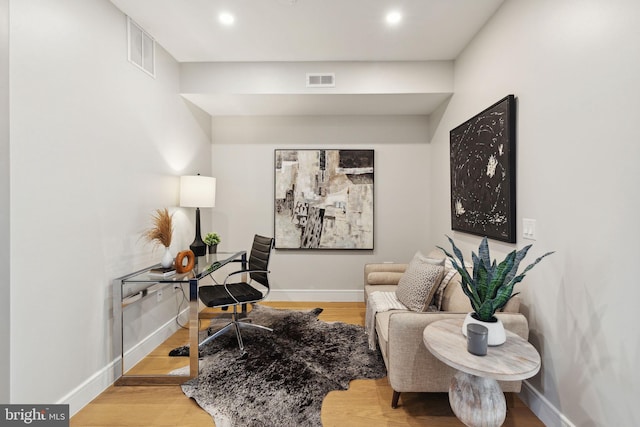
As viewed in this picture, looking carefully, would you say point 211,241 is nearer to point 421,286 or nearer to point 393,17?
point 421,286

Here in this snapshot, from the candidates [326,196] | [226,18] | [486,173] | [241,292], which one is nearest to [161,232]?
[241,292]

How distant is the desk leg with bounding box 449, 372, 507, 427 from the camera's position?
54.5 inches

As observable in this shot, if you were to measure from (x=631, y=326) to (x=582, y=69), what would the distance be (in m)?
1.23

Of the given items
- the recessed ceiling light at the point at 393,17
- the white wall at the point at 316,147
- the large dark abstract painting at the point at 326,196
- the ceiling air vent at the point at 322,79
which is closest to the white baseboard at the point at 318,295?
the white wall at the point at 316,147

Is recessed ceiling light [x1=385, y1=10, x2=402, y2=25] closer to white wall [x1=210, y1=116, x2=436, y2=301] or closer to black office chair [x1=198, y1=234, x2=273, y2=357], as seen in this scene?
white wall [x1=210, y1=116, x2=436, y2=301]

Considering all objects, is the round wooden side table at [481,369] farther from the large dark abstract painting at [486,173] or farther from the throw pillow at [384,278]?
the throw pillow at [384,278]

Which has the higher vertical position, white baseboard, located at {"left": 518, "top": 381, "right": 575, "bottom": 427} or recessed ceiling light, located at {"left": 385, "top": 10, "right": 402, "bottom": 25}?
recessed ceiling light, located at {"left": 385, "top": 10, "right": 402, "bottom": 25}

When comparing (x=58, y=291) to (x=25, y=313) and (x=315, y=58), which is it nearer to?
(x=25, y=313)

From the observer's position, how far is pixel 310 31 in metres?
2.48

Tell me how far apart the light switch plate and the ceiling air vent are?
2.18m

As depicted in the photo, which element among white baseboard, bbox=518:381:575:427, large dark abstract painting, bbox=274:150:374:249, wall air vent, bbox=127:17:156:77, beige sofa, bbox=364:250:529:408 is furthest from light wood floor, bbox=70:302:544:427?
wall air vent, bbox=127:17:156:77

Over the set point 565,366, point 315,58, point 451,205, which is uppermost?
point 315,58

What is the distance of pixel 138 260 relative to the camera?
7.95 feet

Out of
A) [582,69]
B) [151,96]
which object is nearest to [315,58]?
[151,96]
